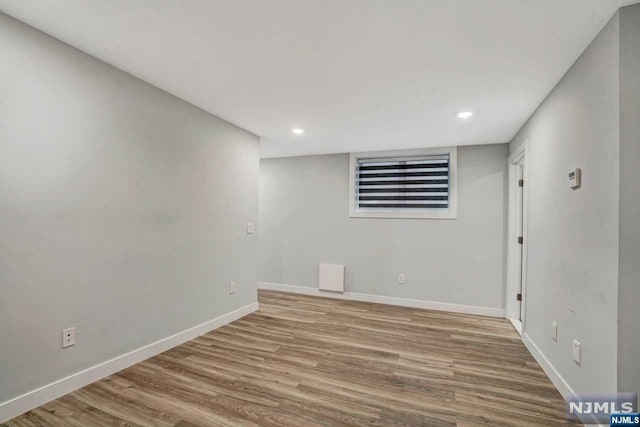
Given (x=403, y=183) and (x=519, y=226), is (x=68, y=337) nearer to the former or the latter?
(x=403, y=183)

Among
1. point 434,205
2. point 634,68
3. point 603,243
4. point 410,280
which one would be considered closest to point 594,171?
point 603,243

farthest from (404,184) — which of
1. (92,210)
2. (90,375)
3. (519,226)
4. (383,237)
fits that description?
(90,375)

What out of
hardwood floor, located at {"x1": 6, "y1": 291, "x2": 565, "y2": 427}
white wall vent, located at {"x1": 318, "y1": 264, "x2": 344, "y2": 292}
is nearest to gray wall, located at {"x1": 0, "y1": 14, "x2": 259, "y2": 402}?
hardwood floor, located at {"x1": 6, "y1": 291, "x2": 565, "y2": 427}

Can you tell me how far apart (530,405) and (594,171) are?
1591 millimetres

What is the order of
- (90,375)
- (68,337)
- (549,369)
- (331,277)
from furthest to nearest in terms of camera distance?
(331,277)
(549,369)
(90,375)
(68,337)

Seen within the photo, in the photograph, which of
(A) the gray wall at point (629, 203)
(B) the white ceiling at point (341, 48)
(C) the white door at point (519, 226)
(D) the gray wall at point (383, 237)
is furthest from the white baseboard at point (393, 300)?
(A) the gray wall at point (629, 203)

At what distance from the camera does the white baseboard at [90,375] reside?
1873mm

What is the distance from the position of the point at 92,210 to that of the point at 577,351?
344 cm

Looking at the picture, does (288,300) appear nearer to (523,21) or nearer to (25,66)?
(25,66)

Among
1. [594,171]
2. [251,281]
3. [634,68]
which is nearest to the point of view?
[634,68]

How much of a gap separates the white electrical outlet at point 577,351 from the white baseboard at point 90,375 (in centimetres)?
320

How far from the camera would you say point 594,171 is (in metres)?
1.84

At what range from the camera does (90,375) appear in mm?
2268

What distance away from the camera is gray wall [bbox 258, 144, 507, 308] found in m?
4.28
